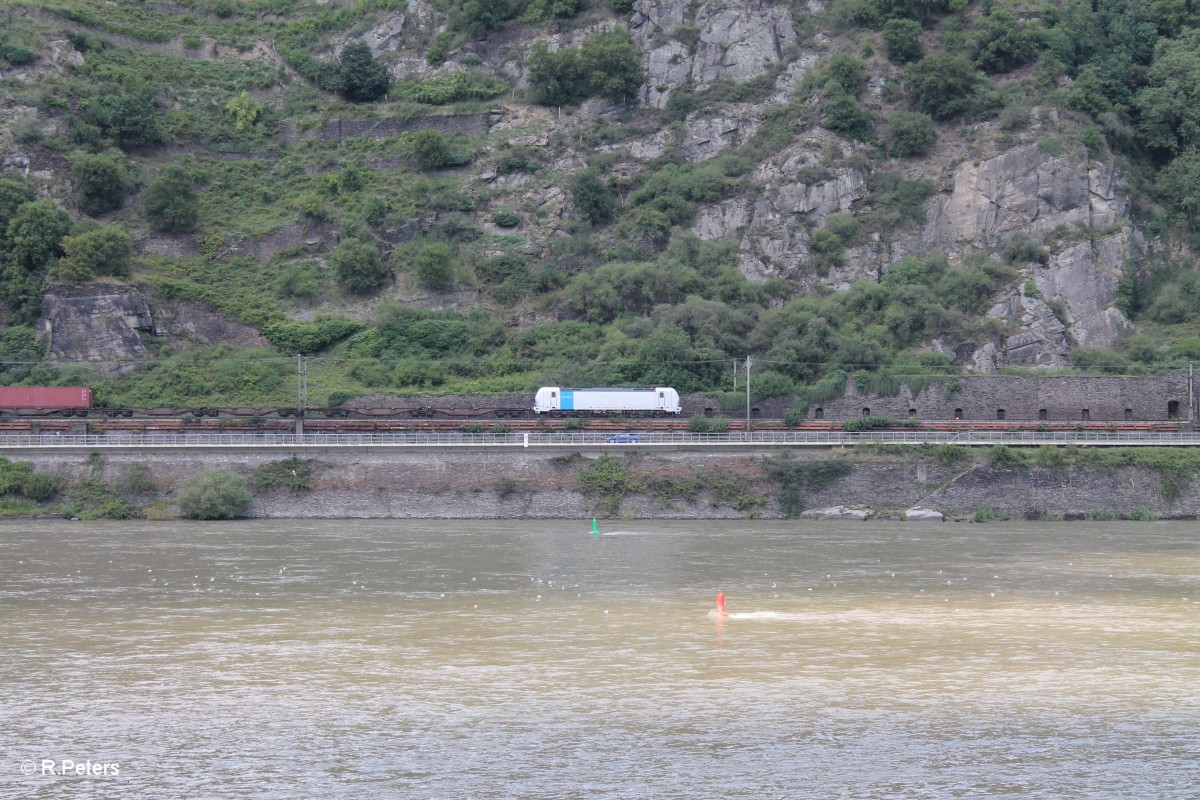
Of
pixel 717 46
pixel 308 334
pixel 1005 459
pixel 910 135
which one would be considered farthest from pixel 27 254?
pixel 1005 459

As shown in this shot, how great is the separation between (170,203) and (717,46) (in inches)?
1387

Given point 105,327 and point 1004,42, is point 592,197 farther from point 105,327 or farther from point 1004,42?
point 105,327

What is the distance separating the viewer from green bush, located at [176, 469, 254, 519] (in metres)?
55.2

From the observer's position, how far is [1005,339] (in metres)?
70.7

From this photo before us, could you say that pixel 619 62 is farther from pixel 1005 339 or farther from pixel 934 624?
pixel 934 624

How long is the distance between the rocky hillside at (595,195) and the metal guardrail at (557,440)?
7.18m

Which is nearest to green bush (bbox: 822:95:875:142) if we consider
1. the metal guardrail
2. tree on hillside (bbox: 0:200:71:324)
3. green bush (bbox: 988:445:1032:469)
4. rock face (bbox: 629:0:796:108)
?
rock face (bbox: 629:0:796:108)

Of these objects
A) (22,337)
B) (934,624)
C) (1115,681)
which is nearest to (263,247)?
(22,337)

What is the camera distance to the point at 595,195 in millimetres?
81938

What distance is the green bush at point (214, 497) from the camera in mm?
55188

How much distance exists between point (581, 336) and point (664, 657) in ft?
150

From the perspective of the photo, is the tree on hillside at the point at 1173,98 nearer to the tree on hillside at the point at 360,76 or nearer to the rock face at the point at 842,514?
the rock face at the point at 842,514

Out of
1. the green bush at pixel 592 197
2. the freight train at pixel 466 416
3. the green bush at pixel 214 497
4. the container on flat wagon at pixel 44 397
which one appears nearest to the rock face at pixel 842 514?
the freight train at pixel 466 416

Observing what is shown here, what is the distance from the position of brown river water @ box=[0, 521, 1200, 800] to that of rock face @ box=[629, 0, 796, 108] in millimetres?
49594
